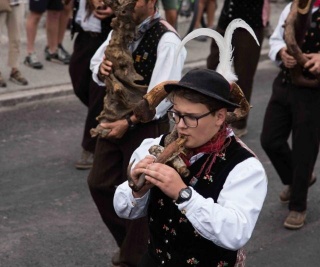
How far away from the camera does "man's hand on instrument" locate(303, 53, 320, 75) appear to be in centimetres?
610

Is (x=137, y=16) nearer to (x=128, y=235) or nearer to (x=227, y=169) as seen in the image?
(x=128, y=235)

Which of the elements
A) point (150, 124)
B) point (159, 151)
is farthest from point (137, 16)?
point (159, 151)

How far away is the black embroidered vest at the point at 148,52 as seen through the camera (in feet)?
17.1

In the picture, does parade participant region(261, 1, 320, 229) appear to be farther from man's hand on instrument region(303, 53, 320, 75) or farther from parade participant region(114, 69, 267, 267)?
parade participant region(114, 69, 267, 267)

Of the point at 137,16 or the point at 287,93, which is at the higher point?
the point at 137,16

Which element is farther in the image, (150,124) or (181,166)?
(150,124)

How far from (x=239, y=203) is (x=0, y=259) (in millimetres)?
2700

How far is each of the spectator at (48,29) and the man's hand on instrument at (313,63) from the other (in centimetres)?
459

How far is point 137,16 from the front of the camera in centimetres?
519

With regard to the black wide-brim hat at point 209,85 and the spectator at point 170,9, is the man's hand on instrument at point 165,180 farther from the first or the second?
the spectator at point 170,9

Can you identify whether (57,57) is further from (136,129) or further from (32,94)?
(136,129)

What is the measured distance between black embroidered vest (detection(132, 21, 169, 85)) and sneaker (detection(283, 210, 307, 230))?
76.1 inches

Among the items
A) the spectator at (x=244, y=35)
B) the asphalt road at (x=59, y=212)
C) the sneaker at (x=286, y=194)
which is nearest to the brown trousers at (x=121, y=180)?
the asphalt road at (x=59, y=212)

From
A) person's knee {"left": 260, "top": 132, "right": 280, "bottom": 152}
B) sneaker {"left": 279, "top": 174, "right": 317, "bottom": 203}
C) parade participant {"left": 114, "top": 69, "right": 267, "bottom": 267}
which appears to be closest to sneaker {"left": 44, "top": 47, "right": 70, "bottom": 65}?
sneaker {"left": 279, "top": 174, "right": 317, "bottom": 203}
